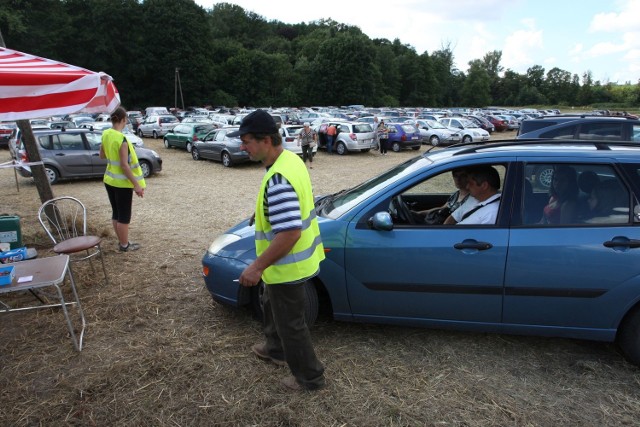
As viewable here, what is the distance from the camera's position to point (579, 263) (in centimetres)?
283

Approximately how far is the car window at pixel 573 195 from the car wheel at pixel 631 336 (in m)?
0.68

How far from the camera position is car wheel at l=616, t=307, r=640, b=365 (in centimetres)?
293

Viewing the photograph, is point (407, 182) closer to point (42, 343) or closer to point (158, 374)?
point (158, 374)

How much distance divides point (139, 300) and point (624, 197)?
14.2 ft

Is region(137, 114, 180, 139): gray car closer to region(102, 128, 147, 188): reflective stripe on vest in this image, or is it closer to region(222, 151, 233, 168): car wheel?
region(222, 151, 233, 168): car wheel

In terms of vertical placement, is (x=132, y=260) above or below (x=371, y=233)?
below

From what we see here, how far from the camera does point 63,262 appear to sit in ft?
11.8

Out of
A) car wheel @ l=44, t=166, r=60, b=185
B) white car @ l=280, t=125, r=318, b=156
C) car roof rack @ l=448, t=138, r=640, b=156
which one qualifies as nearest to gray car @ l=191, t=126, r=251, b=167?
white car @ l=280, t=125, r=318, b=156

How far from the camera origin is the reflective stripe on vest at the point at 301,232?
93.7 inches

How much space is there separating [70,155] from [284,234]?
38.5 feet

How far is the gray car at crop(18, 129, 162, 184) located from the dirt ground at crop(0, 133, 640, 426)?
844 centimetres

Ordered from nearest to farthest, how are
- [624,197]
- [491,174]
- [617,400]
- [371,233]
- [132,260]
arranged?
[617,400]
[624,197]
[371,233]
[491,174]
[132,260]

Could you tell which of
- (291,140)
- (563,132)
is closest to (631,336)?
(563,132)

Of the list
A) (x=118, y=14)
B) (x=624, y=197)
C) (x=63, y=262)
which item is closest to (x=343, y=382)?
(x=624, y=197)
